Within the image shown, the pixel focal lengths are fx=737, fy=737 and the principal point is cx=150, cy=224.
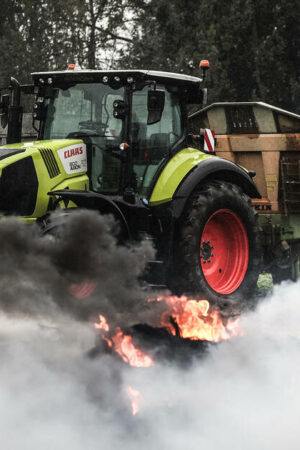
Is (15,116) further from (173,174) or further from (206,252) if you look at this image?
(206,252)

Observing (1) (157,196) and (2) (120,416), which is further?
(1) (157,196)

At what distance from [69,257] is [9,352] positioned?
1.04 m

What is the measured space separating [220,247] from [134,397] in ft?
7.67

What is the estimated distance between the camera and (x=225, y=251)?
750cm

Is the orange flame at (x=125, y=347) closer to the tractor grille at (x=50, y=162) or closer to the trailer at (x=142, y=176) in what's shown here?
the trailer at (x=142, y=176)

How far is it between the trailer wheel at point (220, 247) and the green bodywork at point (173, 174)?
0.22 m

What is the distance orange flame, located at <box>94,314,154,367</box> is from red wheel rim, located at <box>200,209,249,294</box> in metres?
1.26

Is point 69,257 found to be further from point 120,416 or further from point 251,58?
point 251,58

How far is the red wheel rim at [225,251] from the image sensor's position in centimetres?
729

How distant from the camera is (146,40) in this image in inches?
886

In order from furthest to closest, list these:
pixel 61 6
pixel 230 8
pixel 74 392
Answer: pixel 61 6, pixel 230 8, pixel 74 392

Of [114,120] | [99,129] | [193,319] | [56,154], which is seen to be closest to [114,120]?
[114,120]

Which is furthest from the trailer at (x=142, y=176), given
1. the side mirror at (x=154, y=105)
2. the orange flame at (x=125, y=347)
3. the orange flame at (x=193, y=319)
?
the orange flame at (x=125, y=347)

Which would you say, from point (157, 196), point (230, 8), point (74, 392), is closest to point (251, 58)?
point (230, 8)
